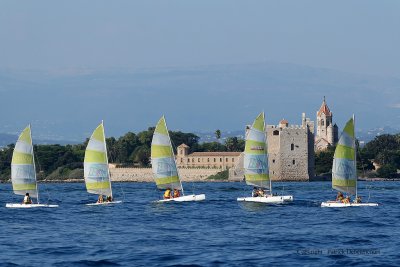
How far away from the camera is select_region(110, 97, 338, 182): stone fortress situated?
14825 cm

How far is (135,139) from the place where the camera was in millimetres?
197125

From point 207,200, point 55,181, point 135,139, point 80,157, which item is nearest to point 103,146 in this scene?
point 207,200

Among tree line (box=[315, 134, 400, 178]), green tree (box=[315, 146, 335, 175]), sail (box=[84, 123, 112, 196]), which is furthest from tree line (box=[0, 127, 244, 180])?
sail (box=[84, 123, 112, 196])

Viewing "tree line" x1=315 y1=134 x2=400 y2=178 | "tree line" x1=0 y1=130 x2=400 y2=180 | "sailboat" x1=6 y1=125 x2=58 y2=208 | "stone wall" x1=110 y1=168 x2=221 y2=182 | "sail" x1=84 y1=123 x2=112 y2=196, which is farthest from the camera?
"stone wall" x1=110 y1=168 x2=221 y2=182

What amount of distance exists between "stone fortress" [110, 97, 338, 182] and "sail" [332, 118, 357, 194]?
75.6 meters

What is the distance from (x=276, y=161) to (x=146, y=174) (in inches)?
871

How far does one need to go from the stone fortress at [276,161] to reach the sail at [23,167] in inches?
3012

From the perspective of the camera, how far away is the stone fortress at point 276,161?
14825cm

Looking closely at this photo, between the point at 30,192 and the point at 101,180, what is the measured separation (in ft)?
14.0

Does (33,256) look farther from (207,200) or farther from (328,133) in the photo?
(328,133)

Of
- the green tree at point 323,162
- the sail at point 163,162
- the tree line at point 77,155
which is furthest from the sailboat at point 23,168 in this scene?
the tree line at point 77,155

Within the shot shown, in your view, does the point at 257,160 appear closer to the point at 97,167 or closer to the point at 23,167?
the point at 97,167

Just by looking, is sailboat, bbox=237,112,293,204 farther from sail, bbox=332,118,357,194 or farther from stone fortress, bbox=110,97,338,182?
stone fortress, bbox=110,97,338,182

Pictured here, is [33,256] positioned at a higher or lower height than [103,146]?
lower
